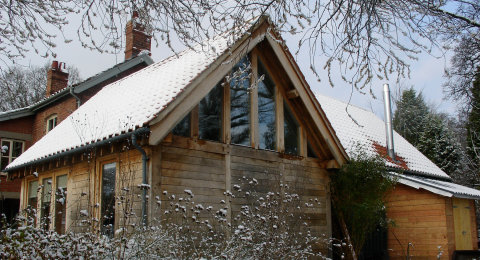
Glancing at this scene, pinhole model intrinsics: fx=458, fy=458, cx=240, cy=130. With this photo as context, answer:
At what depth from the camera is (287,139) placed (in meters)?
11.7

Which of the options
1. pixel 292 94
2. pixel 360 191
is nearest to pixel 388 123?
pixel 360 191

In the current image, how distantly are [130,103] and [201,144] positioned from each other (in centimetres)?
231

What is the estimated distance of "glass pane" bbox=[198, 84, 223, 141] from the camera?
973 cm

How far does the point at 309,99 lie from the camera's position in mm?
11562

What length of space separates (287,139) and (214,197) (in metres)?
3.05

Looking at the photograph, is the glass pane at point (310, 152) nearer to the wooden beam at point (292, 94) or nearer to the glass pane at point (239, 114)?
the wooden beam at point (292, 94)

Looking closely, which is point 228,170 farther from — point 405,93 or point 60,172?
point 405,93

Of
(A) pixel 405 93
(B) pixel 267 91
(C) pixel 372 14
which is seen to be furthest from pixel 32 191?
(A) pixel 405 93

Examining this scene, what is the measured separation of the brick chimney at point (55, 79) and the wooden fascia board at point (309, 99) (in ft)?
47.4

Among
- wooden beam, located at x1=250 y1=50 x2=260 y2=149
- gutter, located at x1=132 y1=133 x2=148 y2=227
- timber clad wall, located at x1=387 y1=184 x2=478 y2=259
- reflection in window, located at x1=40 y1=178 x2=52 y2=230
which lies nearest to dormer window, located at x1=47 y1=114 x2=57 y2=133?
reflection in window, located at x1=40 y1=178 x2=52 y2=230

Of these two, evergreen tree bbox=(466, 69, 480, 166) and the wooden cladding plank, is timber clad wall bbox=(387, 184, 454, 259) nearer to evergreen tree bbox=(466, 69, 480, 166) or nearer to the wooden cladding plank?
the wooden cladding plank

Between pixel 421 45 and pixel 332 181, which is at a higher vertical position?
pixel 421 45

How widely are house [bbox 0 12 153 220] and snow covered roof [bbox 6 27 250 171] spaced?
4129 millimetres

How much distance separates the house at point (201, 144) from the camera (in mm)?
8633
